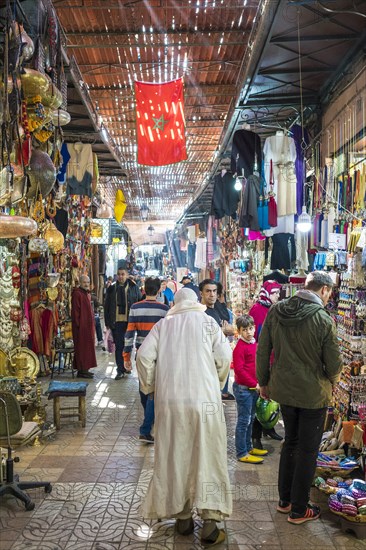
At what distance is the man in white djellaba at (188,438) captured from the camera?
3406 millimetres

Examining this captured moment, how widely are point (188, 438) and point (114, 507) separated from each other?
97 centimetres

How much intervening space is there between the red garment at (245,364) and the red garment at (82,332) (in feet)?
14.1

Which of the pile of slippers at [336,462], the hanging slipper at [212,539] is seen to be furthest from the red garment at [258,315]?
the hanging slipper at [212,539]

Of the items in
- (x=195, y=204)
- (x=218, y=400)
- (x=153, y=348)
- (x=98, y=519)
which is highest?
(x=195, y=204)

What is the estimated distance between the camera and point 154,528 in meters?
3.64

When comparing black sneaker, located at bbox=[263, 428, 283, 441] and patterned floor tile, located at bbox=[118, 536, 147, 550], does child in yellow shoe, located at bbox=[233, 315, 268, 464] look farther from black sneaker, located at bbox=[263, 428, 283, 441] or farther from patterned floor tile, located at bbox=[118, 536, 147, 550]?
patterned floor tile, located at bbox=[118, 536, 147, 550]

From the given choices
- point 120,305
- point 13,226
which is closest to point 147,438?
point 13,226

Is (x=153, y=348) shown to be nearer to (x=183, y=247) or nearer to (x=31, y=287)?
(x=31, y=287)

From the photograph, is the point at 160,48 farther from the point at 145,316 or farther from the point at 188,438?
the point at 188,438

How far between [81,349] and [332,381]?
5.87 m

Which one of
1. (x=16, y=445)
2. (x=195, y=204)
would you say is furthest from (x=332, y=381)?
(x=195, y=204)

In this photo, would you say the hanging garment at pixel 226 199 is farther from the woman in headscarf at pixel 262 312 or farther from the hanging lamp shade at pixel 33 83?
the hanging lamp shade at pixel 33 83

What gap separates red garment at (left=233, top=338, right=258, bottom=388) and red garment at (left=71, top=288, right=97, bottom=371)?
169 inches

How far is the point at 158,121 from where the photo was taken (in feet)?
26.9
